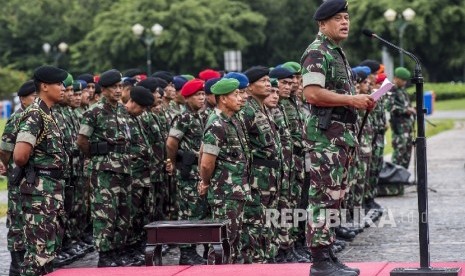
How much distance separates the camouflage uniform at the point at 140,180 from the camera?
12812 millimetres

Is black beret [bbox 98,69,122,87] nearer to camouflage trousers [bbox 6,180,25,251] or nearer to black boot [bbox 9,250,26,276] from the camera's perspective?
camouflage trousers [bbox 6,180,25,251]

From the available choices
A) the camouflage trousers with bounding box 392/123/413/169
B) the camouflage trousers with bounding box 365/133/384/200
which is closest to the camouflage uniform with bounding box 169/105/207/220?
the camouflage trousers with bounding box 365/133/384/200

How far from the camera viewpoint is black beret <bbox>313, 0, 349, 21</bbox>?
8719 mm

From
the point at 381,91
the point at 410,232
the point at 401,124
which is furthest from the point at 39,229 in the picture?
the point at 401,124

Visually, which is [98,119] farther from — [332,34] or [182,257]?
[332,34]

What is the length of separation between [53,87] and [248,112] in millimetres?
1859

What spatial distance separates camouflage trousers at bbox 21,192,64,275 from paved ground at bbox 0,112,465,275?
1.95 m

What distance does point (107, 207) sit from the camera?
40.4 ft

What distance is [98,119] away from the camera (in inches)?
487

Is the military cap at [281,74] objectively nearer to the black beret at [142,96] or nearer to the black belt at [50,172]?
the black beret at [142,96]

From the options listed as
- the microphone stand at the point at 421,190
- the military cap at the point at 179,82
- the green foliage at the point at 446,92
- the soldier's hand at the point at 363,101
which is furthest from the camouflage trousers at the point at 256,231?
the green foliage at the point at 446,92

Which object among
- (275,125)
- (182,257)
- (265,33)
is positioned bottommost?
(182,257)

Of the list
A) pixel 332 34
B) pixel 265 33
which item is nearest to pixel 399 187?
pixel 332 34

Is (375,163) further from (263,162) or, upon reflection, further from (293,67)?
(263,162)
